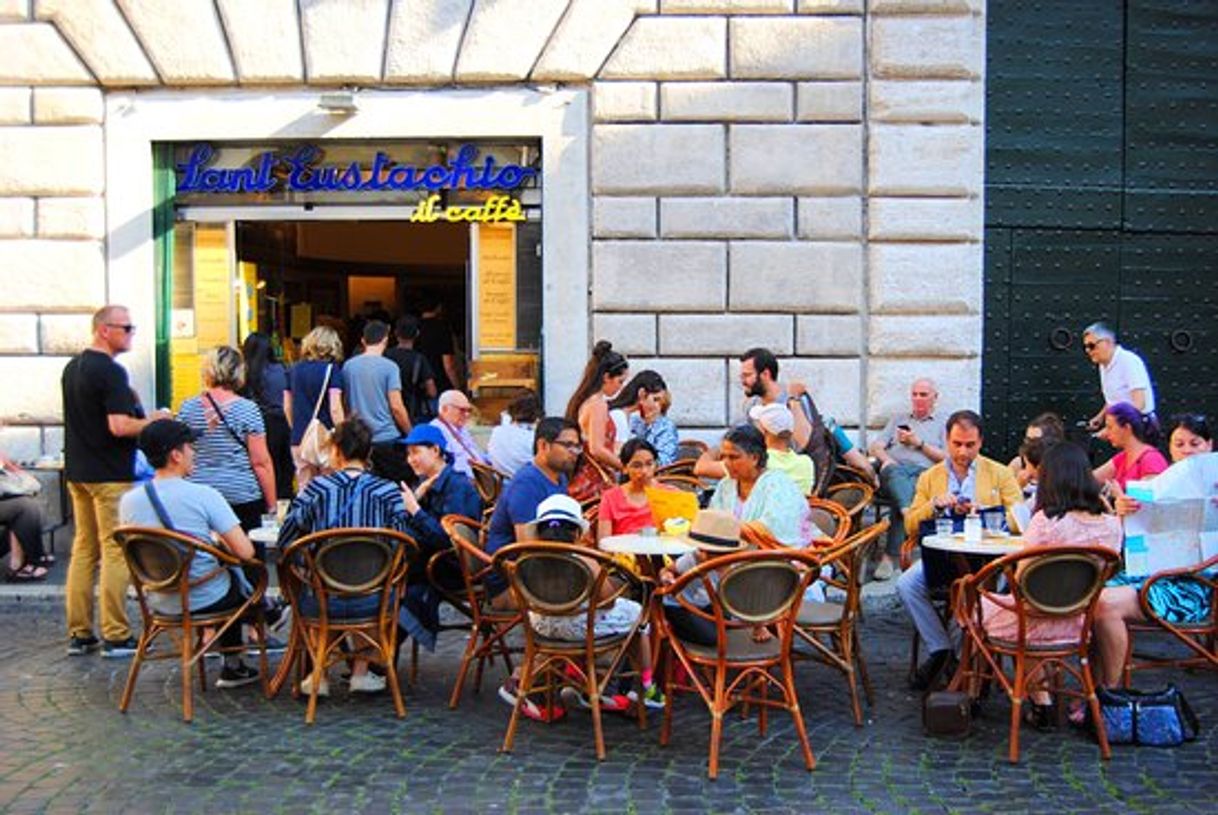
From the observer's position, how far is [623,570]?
609 cm

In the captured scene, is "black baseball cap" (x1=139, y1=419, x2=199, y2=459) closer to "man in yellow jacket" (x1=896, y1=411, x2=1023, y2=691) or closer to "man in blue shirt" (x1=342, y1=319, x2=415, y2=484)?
"man in blue shirt" (x1=342, y1=319, x2=415, y2=484)

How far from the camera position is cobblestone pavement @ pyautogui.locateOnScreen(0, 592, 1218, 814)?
542 cm

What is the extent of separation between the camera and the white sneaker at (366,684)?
22.6 feet

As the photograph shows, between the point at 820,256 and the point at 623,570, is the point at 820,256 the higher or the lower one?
the higher one

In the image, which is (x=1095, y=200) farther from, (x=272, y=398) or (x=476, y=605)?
(x=476, y=605)

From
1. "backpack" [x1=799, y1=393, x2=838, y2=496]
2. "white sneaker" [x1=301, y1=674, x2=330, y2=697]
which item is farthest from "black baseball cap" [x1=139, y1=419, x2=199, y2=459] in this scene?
"backpack" [x1=799, y1=393, x2=838, y2=496]

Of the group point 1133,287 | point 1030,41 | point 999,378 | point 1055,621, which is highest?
point 1030,41

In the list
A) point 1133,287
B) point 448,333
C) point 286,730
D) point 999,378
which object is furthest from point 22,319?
point 1133,287

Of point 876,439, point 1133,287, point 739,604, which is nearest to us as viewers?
point 739,604

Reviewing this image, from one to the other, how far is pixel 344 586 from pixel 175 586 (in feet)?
2.54

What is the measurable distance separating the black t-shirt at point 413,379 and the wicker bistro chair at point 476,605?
12.8 feet

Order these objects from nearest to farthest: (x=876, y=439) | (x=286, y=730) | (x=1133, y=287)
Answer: (x=286, y=730) < (x=876, y=439) < (x=1133, y=287)

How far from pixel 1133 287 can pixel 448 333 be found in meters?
5.23

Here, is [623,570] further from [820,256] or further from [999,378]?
[999,378]
